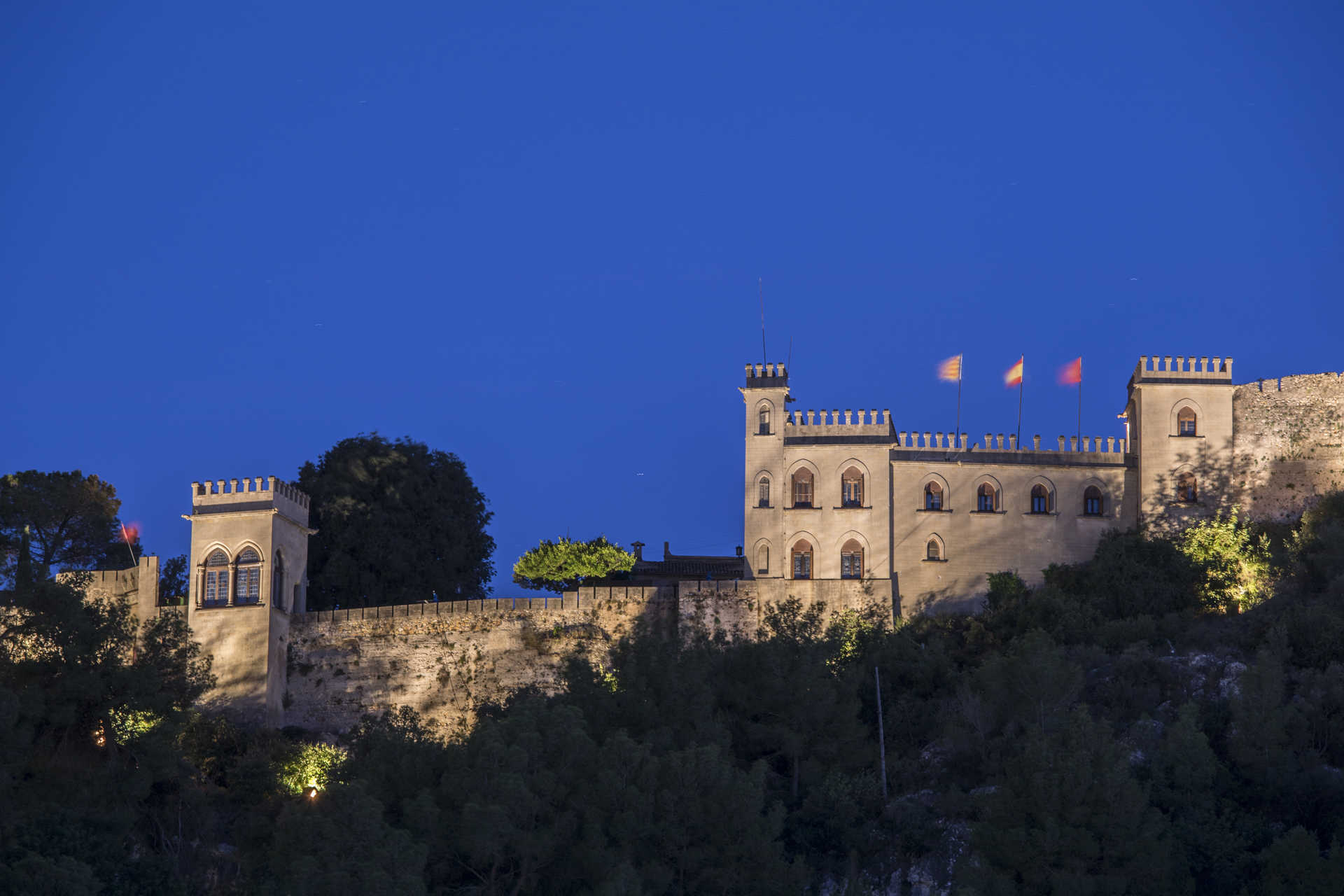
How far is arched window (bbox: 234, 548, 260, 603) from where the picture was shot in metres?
49.0

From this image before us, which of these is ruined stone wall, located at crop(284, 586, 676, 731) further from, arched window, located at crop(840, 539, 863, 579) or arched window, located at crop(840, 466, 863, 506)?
arched window, located at crop(840, 466, 863, 506)

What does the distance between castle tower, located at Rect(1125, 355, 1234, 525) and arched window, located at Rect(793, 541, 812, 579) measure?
31.9ft

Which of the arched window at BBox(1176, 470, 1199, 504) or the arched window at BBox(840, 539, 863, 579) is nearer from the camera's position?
the arched window at BBox(840, 539, 863, 579)

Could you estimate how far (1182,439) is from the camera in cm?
5331

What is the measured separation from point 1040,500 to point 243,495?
2260 cm

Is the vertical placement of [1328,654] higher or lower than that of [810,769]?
higher

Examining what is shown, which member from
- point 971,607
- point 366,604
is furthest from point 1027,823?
point 366,604

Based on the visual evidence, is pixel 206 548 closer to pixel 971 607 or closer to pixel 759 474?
pixel 759 474

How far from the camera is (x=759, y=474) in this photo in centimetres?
5281

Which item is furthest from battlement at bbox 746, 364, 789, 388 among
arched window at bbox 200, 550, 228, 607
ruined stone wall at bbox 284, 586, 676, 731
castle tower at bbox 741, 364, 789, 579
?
arched window at bbox 200, 550, 228, 607

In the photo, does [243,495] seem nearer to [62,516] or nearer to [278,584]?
[278,584]

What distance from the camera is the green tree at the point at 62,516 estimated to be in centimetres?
5538

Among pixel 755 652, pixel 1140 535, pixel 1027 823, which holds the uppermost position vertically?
pixel 1140 535

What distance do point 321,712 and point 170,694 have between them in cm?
612
